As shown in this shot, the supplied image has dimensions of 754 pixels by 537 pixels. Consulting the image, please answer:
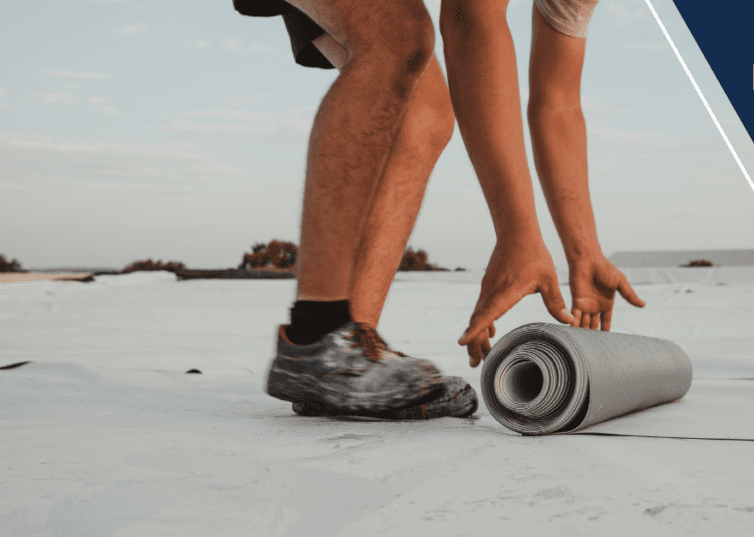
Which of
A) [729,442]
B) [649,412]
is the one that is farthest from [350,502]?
[649,412]

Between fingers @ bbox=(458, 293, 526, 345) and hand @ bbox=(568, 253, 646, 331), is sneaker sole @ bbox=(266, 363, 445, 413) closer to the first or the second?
fingers @ bbox=(458, 293, 526, 345)

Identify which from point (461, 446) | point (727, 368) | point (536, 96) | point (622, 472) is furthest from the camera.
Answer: point (727, 368)

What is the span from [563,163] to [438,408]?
0.76 meters

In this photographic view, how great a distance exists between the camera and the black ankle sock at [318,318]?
A: 1.23 m

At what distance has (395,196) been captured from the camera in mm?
1516

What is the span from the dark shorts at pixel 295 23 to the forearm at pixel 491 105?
15.7 inches

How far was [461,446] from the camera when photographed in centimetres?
89

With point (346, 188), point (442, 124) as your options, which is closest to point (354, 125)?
point (346, 188)

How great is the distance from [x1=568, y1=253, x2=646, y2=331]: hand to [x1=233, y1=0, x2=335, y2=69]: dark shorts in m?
0.89

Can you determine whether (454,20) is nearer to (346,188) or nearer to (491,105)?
(491,105)

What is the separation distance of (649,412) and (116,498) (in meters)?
1.07

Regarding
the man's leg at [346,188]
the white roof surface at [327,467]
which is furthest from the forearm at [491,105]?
the white roof surface at [327,467]

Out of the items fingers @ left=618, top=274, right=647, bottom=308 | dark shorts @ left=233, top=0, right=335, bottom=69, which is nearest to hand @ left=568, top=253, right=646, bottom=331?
fingers @ left=618, top=274, right=647, bottom=308

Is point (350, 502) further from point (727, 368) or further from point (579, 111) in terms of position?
point (727, 368)
